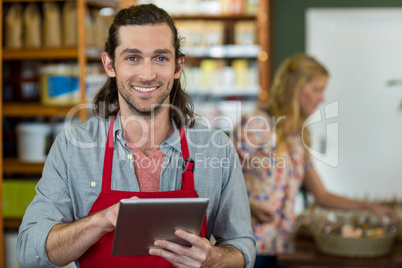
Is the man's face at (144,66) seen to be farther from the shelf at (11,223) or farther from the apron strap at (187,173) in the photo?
the shelf at (11,223)

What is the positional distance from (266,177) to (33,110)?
1.57m

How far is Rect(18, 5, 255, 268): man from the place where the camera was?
158 centimetres

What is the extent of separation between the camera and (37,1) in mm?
3604

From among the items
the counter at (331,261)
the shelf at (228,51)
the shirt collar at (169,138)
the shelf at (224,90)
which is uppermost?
the shelf at (228,51)

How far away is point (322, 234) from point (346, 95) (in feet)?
11.1

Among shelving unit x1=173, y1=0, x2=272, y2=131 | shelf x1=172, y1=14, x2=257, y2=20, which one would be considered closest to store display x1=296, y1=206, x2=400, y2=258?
shelving unit x1=173, y1=0, x2=272, y2=131

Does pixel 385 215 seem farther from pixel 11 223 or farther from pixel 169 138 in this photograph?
pixel 11 223

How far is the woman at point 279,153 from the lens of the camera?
2717 mm

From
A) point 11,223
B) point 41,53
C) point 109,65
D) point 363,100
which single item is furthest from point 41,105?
point 363,100

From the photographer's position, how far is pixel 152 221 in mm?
1382

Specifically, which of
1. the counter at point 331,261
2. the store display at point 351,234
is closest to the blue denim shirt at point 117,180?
the counter at point 331,261

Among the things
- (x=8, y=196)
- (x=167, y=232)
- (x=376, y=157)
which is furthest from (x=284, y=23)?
(x=167, y=232)

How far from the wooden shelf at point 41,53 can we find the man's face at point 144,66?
1.86 meters

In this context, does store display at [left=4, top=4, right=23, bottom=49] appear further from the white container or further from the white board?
the white board
